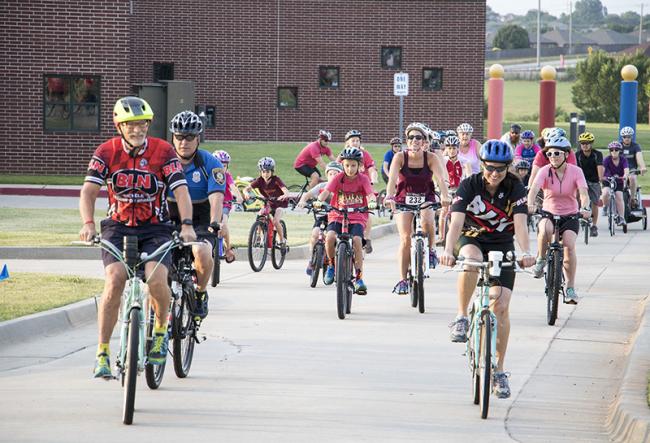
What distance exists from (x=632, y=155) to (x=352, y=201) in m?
12.1

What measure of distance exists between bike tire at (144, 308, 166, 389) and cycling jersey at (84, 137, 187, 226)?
690 mm

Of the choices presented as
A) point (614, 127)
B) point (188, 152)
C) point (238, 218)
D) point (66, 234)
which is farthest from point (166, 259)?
point (614, 127)

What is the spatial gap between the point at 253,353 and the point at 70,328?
2066mm

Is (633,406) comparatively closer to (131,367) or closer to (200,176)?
(131,367)

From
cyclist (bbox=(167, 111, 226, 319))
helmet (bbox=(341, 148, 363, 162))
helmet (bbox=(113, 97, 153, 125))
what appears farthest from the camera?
helmet (bbox=(341, 148, 363, 162))

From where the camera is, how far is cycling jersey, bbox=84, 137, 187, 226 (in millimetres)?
8977

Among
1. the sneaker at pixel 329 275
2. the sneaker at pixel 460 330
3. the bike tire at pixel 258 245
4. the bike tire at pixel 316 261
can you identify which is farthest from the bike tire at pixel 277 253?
the sneaker at pixel 460 330

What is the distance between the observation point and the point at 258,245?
60.2 feet

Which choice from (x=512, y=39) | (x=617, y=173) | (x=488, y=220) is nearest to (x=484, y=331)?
(x=488, y=220)

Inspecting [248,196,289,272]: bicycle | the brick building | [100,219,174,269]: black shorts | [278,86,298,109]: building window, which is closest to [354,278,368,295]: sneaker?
[248,196,289,272]: bicycle

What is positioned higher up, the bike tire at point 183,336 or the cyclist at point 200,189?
the cyclist at point 200,189

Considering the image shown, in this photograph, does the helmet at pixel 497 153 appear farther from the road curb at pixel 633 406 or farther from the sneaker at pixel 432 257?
the sneaker at pixel 432 257

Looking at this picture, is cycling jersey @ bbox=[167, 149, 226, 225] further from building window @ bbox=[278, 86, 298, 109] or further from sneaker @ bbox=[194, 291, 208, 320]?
building window @ bbox=[278, 86, 298, 109]

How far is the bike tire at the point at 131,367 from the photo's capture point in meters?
8.35
